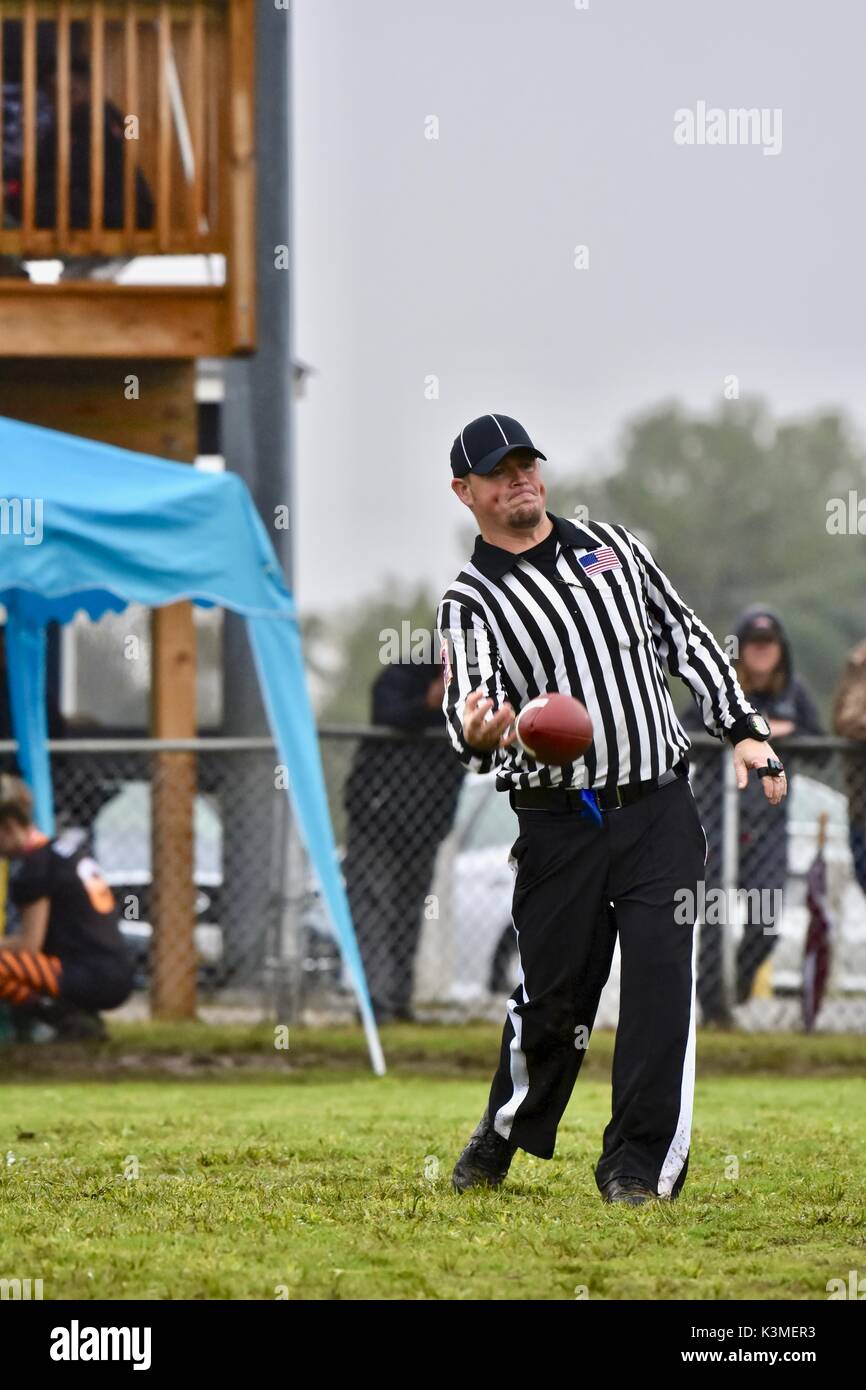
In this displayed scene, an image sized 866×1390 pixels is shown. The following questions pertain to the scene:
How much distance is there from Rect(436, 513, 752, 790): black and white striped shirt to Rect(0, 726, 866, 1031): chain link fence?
200 inches

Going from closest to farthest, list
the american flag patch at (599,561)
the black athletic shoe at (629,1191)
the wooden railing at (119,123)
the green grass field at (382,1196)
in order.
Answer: the green grass field at (382,1196)
the black athletic shoe at (629,1191)
the american flag patch at (599,561)
the wooden railing at (119,123)

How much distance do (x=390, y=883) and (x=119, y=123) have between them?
4.70 meters

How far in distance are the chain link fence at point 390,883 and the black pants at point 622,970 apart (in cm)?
504

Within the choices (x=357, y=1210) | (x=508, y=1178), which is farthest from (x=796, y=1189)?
(x=357, y=1210)

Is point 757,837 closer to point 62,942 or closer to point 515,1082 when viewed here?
point 62,942

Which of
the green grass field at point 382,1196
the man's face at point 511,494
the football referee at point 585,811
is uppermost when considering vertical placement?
the man's face at point 511,494

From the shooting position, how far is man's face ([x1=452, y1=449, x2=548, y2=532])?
5.56 metres

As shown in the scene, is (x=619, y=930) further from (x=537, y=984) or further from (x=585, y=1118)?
(x=585, y=1118)

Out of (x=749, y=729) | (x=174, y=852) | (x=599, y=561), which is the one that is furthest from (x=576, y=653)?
(x=174, y=852)

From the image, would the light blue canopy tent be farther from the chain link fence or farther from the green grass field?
A: the green grass field

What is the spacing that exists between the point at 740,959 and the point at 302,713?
111 inches

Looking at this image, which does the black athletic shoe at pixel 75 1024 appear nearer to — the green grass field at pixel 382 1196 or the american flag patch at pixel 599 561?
the green grass field at pixel 382 1196

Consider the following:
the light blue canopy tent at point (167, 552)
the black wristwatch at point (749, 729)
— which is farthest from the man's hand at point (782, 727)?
the black wristwatch at point (749, 729)

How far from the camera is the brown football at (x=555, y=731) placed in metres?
5.08
